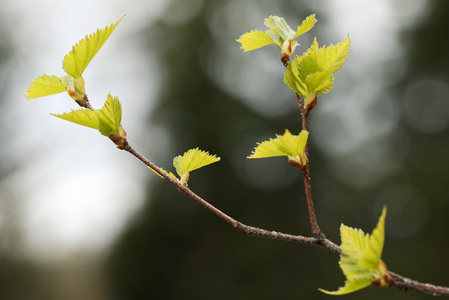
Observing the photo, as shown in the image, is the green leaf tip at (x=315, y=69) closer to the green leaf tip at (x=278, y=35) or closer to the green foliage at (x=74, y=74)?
the green leaf tip at (x=278, y=35)

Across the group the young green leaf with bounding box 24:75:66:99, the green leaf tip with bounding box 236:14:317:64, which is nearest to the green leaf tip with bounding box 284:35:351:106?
the green leaf tip with bounding box 236:14:317:64

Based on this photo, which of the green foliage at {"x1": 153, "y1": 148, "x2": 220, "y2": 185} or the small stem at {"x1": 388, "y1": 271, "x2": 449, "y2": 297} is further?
the green foliage at {"x1": 153, "y1": 148, "x2": 220, "y2": 185}

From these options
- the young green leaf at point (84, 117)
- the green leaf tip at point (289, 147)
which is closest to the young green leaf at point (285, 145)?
the green leaf tip at point (289, 147)

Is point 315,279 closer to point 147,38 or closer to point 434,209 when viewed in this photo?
point 434,209

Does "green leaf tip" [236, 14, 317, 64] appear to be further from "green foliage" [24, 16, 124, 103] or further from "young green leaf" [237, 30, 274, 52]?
→ "green foliage" [24, 16, 124, 103]

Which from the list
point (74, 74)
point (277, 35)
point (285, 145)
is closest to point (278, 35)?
point (277, 35)

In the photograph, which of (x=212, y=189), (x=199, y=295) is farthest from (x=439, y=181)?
(x=199, y=295)
